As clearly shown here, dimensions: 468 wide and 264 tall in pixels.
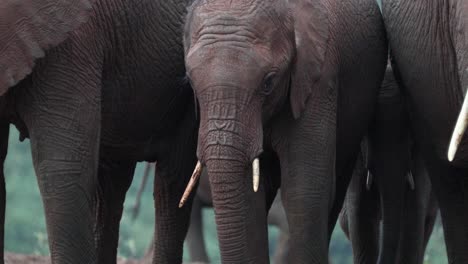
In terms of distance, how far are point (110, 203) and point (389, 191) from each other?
56.2 inches

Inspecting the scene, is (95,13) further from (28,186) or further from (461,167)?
(28,186)

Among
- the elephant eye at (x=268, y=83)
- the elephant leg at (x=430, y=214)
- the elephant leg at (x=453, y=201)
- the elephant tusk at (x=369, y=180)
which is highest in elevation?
the elephant leg at (x=430, y=214)

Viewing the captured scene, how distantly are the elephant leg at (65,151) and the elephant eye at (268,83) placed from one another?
74cm

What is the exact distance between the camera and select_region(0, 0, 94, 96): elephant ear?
287 inches

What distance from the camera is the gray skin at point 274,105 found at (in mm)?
7266

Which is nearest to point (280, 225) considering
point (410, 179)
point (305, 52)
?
point (410, 179)

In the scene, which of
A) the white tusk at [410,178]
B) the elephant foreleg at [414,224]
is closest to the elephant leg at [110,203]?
the white tusk at [410,178]

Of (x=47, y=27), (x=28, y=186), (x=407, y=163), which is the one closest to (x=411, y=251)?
(x=407, y=163)

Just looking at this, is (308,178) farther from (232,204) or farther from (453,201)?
(453,201)

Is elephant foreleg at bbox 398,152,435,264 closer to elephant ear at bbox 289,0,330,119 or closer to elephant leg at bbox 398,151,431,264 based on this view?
elephant leg at bbox 398,151,431,264

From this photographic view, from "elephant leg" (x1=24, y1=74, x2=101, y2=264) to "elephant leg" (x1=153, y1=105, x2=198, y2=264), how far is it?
2.84 ft

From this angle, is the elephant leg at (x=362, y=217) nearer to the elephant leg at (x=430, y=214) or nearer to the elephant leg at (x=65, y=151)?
the elephant leg at (x=430, y=214)

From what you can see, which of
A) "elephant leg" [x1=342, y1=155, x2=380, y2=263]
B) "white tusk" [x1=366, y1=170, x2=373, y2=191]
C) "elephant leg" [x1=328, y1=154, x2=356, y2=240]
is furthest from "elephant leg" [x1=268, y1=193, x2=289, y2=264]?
"elephant leg" [x1=328, y1=154, x2=356, y2=240]

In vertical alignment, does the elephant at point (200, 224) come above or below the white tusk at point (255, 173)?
above
